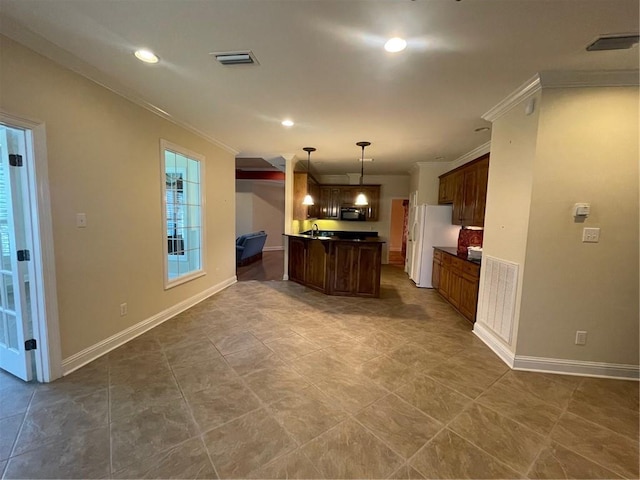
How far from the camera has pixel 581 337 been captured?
2463 millimetres

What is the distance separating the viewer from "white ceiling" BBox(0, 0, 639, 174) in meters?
1.60

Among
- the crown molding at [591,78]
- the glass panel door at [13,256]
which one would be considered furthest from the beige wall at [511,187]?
the glass panel door at [13,256]

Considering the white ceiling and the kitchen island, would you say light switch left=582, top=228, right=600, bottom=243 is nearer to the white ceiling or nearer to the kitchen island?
the white ceiling

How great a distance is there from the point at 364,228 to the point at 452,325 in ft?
15.3

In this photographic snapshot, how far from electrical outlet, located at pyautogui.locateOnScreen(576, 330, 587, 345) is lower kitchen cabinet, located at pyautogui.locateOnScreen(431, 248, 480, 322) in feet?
3.44

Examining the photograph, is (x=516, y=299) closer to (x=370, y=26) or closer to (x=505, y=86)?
(x=505, y=86)

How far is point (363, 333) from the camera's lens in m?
3.23

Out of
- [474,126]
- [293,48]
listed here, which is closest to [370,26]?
[293,48]

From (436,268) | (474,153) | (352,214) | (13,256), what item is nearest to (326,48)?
(13,256)

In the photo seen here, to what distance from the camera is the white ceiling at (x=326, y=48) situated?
5.26 ft

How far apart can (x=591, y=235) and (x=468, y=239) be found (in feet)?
7.85

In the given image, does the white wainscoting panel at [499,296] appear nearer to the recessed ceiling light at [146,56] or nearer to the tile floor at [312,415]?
the tile floor at [312,415]

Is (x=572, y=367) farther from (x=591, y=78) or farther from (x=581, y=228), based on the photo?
(x=591, y=78)

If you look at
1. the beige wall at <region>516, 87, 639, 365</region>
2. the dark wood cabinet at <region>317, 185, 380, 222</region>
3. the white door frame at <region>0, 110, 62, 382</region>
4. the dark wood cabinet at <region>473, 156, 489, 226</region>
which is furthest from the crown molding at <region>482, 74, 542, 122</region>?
the dark wood cabinet at <region>317, 185, 380, 222</region>
